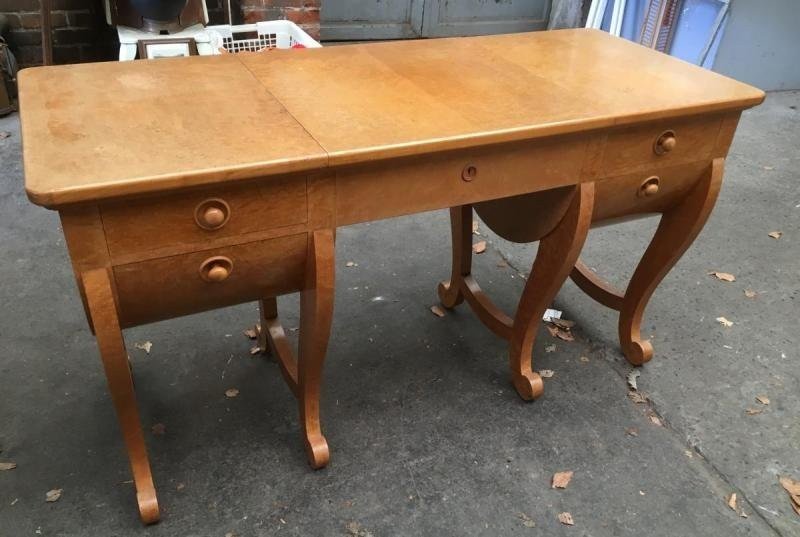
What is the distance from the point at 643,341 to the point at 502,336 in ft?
1.58

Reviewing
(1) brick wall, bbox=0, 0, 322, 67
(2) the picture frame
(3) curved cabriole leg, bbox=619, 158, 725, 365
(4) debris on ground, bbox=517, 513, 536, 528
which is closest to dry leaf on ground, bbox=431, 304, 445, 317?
(3) curved cabriole leg, bbox=619, 158, 725, 365

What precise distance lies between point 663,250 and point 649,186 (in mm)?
315

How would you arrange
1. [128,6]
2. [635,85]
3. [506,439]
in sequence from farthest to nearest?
[128,6] < [506,439] < [635,85]

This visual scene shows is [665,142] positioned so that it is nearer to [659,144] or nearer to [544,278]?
[659,144]

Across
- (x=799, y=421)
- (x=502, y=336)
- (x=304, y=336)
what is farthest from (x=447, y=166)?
(x=799, y=421)

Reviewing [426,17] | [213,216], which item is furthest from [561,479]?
[426,17]

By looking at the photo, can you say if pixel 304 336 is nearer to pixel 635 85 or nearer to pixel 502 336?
pixel 502 336

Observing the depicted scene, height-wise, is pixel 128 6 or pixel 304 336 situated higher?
pixel 128 6

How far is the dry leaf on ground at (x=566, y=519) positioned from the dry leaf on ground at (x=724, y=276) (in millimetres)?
1478

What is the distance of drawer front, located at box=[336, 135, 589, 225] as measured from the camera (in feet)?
4.70

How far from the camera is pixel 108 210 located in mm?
1213

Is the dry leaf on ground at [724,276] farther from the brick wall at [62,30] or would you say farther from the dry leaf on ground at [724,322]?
the brick wall at [62,30]

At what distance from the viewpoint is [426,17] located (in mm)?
4789

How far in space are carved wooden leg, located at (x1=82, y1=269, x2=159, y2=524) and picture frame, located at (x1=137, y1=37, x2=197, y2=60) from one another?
2.20 m
